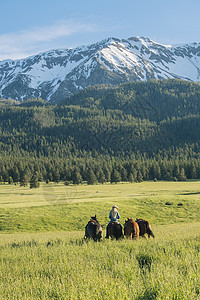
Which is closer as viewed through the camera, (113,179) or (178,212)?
(178,212)

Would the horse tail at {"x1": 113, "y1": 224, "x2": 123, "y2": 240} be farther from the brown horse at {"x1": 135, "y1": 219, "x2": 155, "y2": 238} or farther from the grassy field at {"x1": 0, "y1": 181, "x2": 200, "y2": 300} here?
the grassy field at {"x1": 0, "y1": 181, "x2": 200, "y2": 300}

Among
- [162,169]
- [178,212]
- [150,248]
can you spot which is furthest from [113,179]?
[150,248]

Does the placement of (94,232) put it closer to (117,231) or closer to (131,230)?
(117,231)

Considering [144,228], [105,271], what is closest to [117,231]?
[144,228]

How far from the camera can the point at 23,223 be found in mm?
35250

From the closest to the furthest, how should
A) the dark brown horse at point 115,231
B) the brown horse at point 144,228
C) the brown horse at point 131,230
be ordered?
1. the dark brown horse at point 115,231
2. the brown horse at point 131,230
3. the brown horse at point 144,228

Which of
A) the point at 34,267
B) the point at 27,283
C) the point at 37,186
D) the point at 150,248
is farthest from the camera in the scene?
the point at 37,186

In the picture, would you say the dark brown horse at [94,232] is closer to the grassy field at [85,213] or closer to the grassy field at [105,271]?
the grassy field at [105,271]

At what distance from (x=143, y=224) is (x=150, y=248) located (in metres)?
7.83

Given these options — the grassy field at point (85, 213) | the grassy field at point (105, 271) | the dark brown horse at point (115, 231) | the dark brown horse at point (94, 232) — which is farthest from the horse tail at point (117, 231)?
the grassy field at point (85, 213)

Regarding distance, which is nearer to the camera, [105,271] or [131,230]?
[105,271]

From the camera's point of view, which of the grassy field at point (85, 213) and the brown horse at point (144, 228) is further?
the grassy field at point (85, 213)

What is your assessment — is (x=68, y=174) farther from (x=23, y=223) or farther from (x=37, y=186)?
(x=23, y=223)

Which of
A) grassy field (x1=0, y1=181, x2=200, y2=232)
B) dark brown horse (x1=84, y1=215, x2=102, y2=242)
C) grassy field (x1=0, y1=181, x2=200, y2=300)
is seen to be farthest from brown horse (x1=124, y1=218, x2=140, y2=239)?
grassy field (x1=0, y1=181, x2=200, y2=232)
